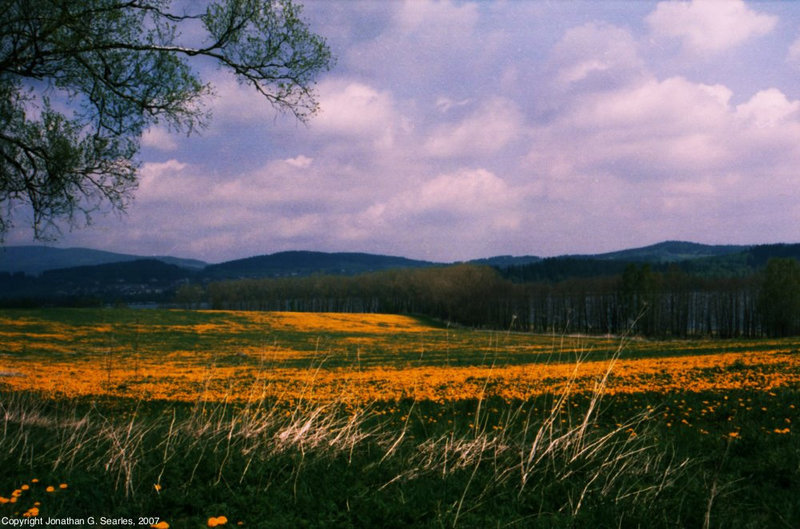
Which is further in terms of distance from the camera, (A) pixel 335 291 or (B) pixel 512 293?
(A) pixel 335 291

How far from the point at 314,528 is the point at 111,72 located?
1163 centimetres

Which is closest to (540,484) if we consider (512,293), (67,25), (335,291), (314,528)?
(314,528)

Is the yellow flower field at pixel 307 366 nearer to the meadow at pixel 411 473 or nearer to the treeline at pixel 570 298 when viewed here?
the meadow at pixel 411 473

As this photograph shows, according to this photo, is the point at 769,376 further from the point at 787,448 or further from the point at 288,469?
the point at 288,469

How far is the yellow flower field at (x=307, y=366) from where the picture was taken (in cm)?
1207

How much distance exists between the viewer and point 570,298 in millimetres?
92188

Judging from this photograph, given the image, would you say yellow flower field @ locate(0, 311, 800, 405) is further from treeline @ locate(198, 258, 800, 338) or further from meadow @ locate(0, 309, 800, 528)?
treeline @ locate(198, 258, 800, 338)

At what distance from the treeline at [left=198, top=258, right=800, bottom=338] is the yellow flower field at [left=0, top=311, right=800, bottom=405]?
1753 centimetres

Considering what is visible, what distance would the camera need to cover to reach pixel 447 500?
173 inches

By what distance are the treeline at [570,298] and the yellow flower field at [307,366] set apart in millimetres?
17531

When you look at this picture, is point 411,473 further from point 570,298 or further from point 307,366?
point 570,298

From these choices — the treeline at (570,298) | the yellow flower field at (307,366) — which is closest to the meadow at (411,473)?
the yellow flower field at (307,366)

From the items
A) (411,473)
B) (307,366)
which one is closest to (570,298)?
(307,366)

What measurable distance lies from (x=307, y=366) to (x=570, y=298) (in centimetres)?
7554
